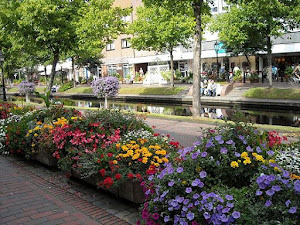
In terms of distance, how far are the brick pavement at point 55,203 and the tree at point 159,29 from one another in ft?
67.7

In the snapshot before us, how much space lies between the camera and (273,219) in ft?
9.25

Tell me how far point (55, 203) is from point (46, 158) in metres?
2.09

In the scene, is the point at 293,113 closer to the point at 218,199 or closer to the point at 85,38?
the point at 85,38

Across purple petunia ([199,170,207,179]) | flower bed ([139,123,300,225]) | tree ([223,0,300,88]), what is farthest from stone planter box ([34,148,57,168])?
tree ([223,0,300,88])

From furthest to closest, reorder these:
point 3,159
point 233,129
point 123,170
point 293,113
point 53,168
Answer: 1. point 293,113
2. point 3,159
3. point 53,168
4. point 123,170
5. point 233,129

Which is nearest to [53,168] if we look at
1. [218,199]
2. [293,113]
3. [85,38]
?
[218,199]

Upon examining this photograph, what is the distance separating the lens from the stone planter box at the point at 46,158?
6.71 m

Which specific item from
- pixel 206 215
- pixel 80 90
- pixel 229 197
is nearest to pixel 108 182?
pixel 206 215

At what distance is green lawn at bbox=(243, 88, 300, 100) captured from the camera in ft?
67.6

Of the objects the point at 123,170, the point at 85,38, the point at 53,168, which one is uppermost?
the point at 85,38

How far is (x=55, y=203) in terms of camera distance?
16.2 feet

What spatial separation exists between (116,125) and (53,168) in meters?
1.83

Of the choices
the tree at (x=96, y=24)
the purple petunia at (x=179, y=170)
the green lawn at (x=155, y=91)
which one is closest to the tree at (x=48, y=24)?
the tree at (x=96, y=24)

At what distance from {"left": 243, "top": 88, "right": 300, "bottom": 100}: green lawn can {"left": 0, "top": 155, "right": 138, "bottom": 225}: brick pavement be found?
1777cm
